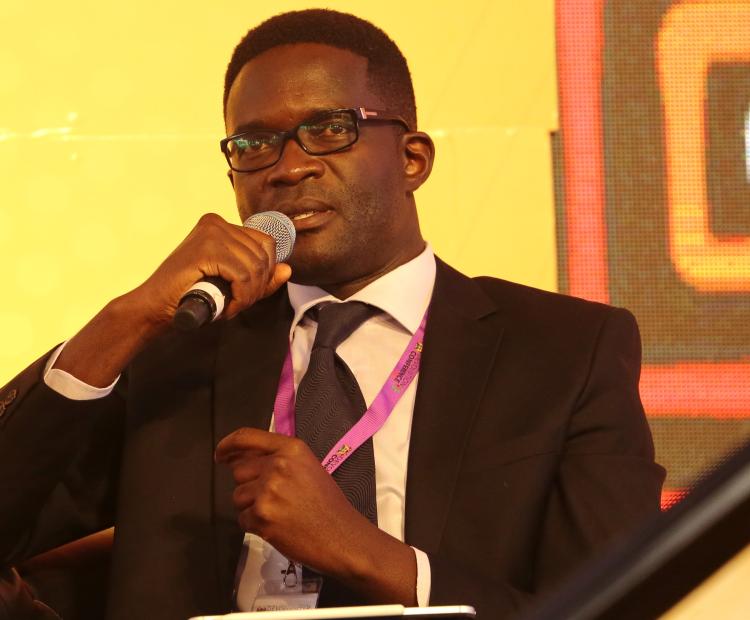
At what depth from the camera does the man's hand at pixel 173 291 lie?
49.5 inches

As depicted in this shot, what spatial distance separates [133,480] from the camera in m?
1.45

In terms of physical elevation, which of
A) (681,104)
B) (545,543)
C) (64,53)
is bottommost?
(545,543)

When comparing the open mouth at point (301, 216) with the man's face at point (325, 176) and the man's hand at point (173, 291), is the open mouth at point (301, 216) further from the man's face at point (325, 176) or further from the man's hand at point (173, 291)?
the man's hand at point (173, 291)

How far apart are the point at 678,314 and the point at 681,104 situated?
439 mm

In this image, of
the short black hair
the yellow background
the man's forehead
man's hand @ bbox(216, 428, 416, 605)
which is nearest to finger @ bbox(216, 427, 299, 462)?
man's hand @ bbox(216, 428, 416, 605)

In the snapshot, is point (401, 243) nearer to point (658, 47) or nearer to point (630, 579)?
point (658, 47)

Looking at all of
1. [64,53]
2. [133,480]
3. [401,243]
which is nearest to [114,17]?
[64,53]

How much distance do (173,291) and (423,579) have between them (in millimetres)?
445

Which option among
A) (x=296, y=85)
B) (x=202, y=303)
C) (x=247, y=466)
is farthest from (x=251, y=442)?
(x=296, y=85)

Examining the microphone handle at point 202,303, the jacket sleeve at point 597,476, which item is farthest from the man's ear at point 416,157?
the microphone handle at point 202,303

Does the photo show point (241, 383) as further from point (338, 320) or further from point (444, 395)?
point (444, 395)

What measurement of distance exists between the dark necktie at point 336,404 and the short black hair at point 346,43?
0.35m

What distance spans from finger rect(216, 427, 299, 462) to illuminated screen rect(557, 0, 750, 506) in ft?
3.96

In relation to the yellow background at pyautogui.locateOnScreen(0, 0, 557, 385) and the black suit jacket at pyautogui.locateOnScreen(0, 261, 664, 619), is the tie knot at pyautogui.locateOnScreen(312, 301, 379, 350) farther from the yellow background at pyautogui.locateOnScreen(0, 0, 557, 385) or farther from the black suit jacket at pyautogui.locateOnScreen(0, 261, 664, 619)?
the yellow background at pyautogui.locateOnScreen(0, 0, 557, 385)
